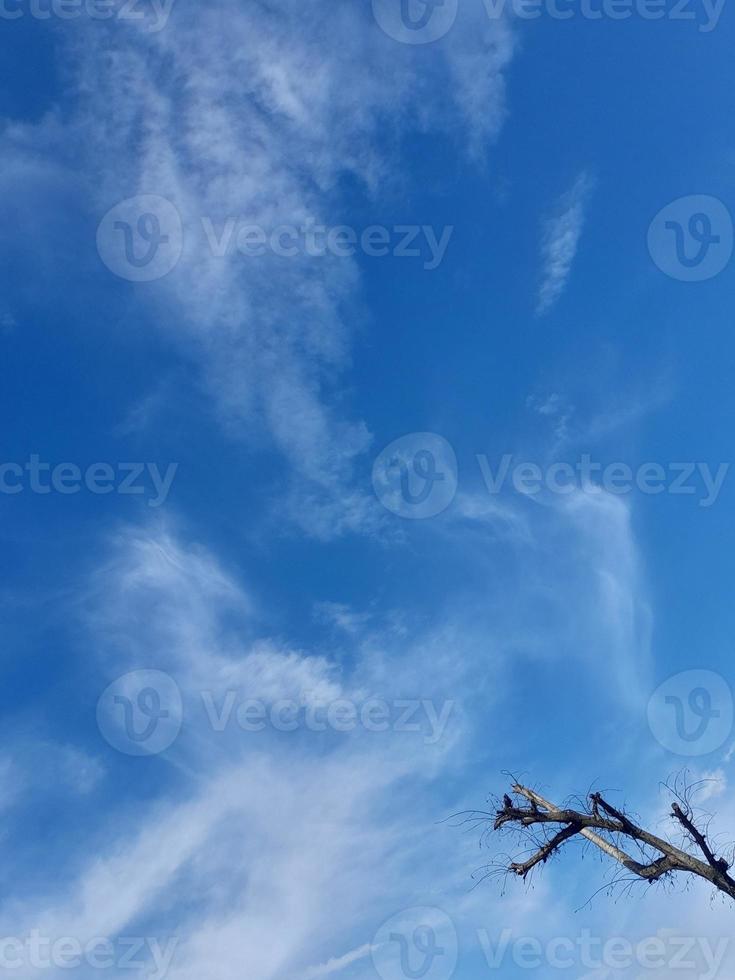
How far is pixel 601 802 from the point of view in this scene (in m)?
13.3

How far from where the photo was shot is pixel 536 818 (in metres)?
13.6

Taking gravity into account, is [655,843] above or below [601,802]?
below

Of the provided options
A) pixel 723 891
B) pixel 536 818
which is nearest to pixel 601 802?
pixel 536 818

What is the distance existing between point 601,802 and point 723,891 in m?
2.52

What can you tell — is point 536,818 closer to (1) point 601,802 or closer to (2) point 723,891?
(1) point 601,802

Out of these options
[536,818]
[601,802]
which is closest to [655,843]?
[601,802]

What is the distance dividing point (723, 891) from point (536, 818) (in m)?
3.31

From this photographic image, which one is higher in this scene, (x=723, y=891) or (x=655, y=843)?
(x=655, y=843)

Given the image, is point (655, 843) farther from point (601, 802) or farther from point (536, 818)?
point (536, 818)

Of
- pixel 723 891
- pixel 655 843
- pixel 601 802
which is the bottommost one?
pixel 723 891

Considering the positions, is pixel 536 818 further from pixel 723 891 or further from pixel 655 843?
pixel 723 891

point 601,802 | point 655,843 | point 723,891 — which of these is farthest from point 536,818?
point 723,891

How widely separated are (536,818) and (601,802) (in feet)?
3.83

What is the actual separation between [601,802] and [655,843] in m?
1.20
